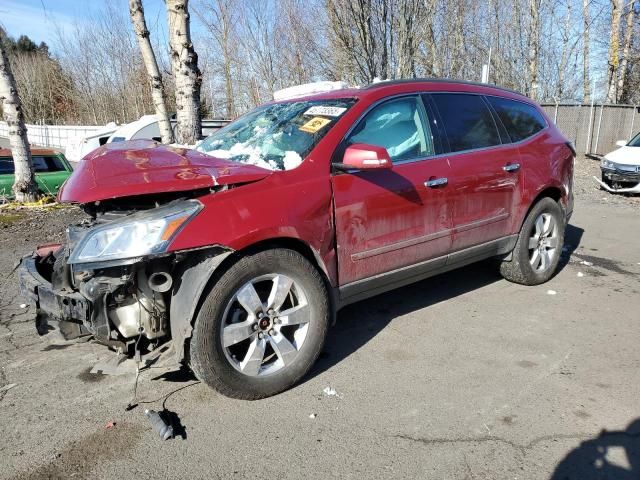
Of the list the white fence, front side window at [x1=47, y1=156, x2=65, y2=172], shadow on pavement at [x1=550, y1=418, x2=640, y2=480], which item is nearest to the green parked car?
front side window at [x1=47, y1=156, x2=65, y2=172]

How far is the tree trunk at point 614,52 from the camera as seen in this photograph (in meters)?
21.1

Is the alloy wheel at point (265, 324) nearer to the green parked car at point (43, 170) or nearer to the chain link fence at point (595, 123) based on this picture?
the green parked car at point (43, 170)

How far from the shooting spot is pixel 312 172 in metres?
3.08

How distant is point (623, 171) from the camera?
33.9ft

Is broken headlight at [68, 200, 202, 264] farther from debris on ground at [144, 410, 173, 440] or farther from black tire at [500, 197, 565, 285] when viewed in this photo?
black tire at [500, 197, 565, 285]

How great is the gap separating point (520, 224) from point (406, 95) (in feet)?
5.65

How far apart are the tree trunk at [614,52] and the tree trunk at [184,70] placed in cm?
2085

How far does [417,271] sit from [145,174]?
206 cm

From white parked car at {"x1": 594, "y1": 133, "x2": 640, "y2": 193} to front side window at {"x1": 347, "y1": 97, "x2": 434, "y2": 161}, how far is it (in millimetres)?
8549

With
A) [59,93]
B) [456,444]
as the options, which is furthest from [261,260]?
[59,93]

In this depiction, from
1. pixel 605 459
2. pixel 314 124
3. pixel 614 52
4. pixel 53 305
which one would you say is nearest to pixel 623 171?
pixel 314 124

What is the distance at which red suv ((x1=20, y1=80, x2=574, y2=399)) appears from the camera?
8.66 ft

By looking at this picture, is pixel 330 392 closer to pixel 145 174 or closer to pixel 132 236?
pixel 132 236

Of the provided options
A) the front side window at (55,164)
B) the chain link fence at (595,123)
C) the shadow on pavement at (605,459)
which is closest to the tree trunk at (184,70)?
the front side window at (55,164)
